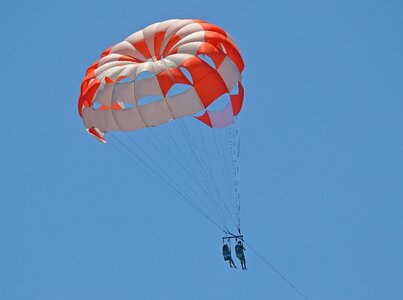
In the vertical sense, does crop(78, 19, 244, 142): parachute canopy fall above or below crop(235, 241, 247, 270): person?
above

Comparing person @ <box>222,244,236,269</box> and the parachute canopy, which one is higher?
the parachute canopy

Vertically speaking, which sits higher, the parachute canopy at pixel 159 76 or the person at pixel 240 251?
the parachute canopy at pixel 159 76

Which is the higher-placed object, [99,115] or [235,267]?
[99,115]

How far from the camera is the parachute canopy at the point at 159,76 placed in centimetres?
4138

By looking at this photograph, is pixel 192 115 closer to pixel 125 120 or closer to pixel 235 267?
pixel 125 120

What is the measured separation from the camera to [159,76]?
135 feet

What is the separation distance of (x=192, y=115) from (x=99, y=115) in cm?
279

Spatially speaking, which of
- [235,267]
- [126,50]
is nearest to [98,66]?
[126,50]

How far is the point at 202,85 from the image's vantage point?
4162 centimetres

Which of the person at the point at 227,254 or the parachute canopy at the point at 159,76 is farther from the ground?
the parachute canopy at the point at 159,76

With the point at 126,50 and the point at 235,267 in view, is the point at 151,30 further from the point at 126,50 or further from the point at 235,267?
the point at 235,267

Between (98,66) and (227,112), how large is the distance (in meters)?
4.15

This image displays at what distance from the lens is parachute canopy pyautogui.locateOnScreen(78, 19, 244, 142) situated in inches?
1629

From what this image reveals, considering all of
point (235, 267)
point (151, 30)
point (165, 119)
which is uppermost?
point (151, 30)
